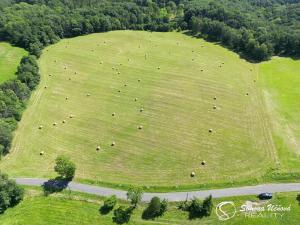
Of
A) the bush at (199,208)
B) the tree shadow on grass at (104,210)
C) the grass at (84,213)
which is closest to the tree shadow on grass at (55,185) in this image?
A: the grass at (84,213)

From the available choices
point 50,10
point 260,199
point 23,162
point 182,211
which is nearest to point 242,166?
point 260,199

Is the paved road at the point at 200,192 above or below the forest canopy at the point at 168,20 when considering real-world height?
above

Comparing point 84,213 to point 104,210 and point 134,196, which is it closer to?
point 104,210

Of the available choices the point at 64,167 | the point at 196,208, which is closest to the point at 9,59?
the point at 64,167

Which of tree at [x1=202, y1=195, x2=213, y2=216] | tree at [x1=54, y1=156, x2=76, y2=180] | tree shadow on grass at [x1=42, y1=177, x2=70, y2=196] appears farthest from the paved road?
tree at [x1=202, y1=195, x2=213, y2=216]

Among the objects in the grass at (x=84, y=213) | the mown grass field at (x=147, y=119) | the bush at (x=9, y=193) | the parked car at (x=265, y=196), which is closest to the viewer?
the grass at (x=84, y=213)

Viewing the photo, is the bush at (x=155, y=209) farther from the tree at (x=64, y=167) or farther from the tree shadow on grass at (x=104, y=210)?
the tree at (x=64, y=167)

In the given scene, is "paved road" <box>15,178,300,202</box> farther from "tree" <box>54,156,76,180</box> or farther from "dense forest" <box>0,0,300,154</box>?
"dense forest" <box>0,0,300,154</box>
